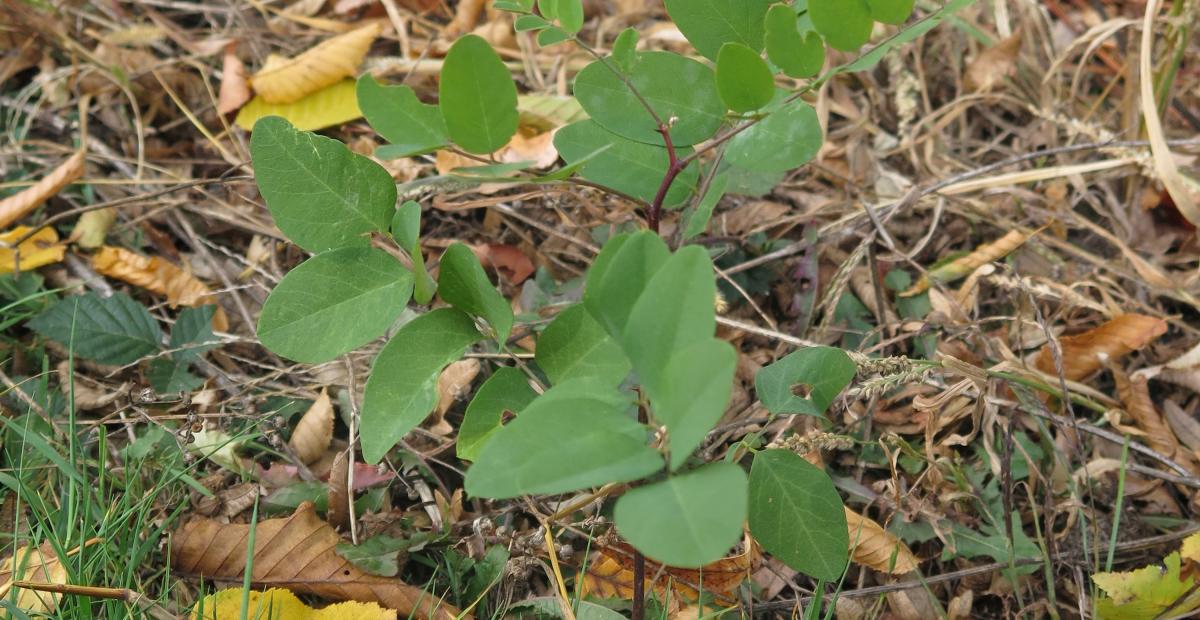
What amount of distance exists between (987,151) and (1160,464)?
3.10 ft

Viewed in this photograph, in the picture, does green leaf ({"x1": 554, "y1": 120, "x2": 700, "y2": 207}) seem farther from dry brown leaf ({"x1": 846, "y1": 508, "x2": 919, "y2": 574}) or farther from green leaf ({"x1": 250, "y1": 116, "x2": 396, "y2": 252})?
dry brown leaf ({"x1": 846, "y1": 508, "x2": 919, "y2": 574})

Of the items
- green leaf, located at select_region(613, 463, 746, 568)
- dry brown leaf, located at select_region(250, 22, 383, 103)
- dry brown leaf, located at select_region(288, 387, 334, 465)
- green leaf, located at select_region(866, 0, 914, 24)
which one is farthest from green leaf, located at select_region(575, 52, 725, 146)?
dry brown leaf, located at select_region(250, 22, 383, 103)

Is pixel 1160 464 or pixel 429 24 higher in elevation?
pixel 429 24

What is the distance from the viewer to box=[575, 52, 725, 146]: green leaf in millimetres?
1222

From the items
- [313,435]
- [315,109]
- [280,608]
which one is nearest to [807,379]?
[280,608]

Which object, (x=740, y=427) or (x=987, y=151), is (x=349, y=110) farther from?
(x=987, y=151)

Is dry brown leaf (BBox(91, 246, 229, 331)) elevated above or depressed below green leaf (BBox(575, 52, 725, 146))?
below

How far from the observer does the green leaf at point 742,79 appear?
1.08 meters

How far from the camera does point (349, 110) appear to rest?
2264mm

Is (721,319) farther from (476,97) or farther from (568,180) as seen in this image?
(476,97)

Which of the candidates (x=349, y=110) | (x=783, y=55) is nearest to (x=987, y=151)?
(x=783, y=55)

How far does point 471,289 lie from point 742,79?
1.37 ft

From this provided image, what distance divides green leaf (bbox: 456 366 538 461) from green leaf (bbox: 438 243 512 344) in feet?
0.24

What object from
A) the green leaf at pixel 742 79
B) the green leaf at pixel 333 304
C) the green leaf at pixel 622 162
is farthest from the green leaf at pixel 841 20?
the green leaf at pixel 333 304
